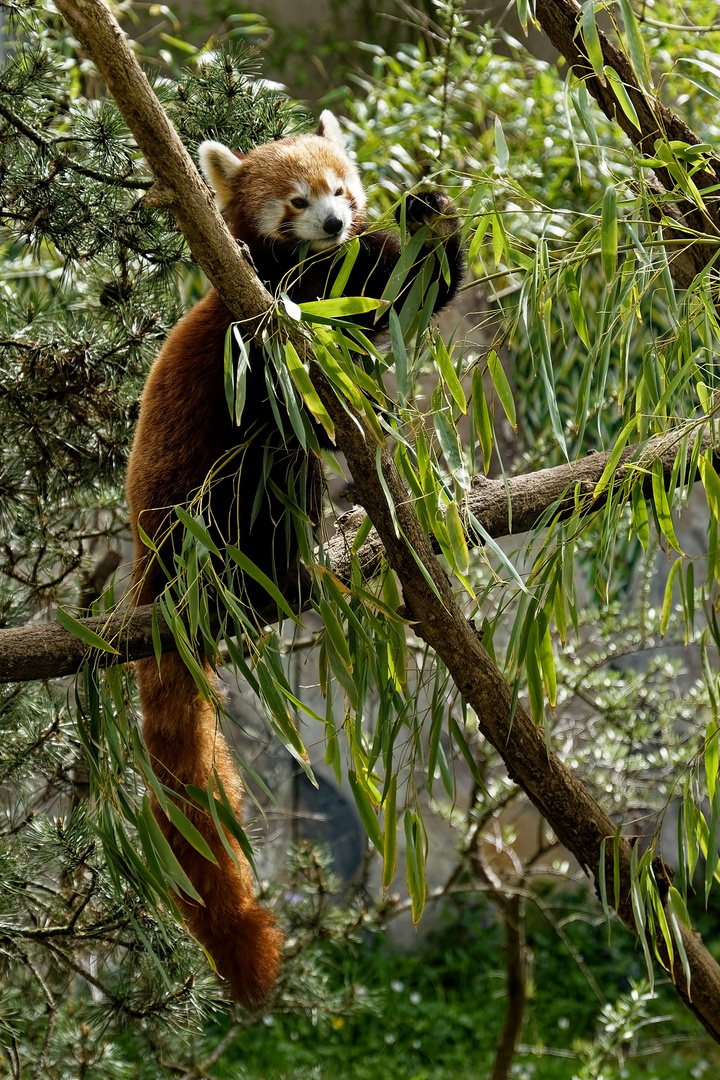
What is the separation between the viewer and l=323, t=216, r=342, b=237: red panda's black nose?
2.04 metres

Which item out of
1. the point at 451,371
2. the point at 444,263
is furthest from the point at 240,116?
the point at 451,371

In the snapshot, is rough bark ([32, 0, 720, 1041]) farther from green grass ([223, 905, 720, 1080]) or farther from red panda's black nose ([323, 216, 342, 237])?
green grass ([223, 905, 720, 1080])

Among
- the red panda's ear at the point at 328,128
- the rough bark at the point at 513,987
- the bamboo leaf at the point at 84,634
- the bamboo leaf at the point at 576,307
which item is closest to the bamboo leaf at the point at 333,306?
the bamboo leaf at the point at 576,307

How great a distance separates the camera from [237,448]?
1431mm

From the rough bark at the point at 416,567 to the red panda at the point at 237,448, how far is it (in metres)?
0.15

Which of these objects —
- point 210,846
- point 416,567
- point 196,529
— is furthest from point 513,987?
point 196,529

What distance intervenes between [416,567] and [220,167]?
112 cm

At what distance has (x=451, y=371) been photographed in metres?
1.26

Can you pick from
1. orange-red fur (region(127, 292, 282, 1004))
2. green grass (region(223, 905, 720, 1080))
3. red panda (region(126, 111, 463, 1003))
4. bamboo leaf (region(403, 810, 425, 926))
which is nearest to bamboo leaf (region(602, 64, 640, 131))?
red panda (region(126, 111, 463, 1003))

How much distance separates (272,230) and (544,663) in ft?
3.80

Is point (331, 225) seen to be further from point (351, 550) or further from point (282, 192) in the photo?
point (351, 550)

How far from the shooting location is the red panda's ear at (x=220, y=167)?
2031 millimetres

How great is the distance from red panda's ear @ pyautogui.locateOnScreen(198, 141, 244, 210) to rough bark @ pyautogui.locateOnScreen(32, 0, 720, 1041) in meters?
0.71

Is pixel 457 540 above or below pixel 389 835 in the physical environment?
above
